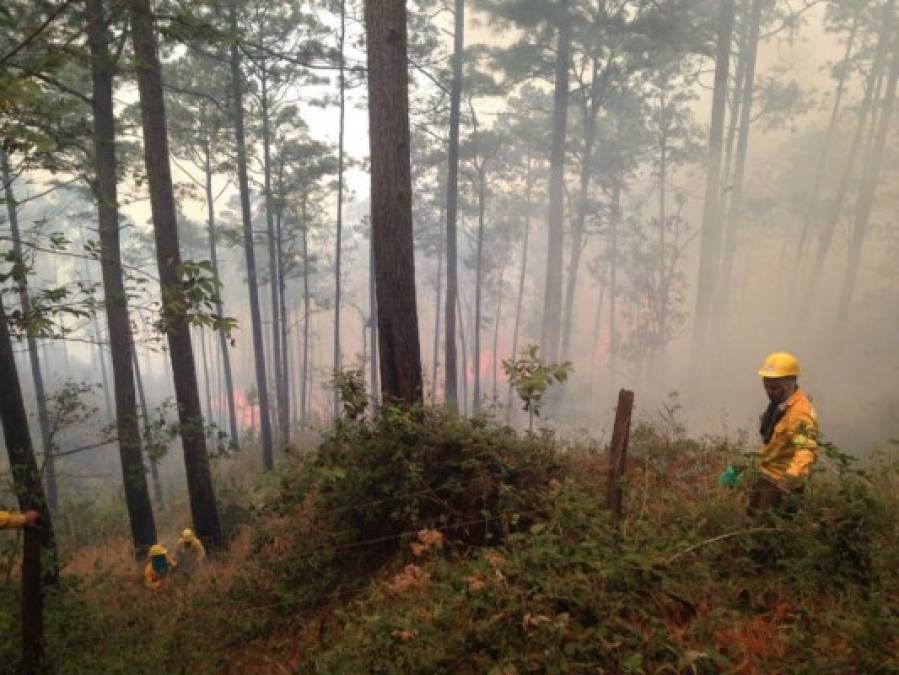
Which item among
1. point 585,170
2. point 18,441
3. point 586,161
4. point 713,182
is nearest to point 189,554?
point 18,441

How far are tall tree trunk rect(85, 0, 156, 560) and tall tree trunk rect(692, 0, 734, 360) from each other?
1862cm

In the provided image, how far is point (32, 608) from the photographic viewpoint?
11.0ft

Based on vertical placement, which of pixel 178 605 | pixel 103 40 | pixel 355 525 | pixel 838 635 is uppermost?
pixel 103 40

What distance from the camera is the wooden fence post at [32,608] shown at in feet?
10.3

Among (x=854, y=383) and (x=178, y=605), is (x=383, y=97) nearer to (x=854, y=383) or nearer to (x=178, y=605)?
(x=178, y=605)

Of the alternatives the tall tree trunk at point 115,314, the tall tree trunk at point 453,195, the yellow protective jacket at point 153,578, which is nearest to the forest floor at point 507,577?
the yellow protective jacket at point 153,578

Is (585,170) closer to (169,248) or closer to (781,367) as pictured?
(169,248)

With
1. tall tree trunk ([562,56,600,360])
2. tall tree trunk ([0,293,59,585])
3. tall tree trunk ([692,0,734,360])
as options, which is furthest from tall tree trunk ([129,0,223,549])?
tall tree trunk ([692,0,734,360])

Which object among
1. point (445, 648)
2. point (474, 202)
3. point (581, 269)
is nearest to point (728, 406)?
point (474, 202)

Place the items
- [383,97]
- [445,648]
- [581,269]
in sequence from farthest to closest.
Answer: [581,269], [383,97], [445,648]

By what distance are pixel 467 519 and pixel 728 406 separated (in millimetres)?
19136

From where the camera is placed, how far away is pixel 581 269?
61.8 meters

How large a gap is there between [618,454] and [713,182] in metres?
19.7

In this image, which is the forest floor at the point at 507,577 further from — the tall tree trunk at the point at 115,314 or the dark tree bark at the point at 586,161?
the dark tree bark at the point at 586,161
